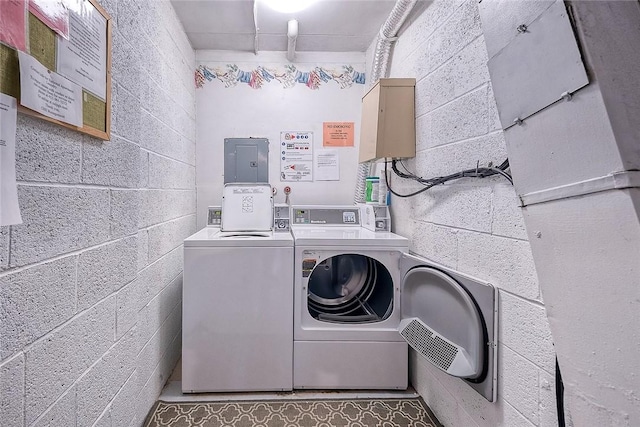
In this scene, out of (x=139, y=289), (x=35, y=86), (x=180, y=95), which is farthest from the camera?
(x=180, y=95)

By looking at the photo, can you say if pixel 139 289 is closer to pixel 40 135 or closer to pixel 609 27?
pixel 40 135

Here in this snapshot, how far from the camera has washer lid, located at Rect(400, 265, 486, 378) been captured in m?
1.31

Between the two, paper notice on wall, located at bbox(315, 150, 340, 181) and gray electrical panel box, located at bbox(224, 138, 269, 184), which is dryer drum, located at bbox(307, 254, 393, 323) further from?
gray electrical panel box, located at bbox(224, 138, 269, 184)

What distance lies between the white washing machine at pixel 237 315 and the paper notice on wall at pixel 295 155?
1083 millimetres

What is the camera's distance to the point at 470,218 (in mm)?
1426

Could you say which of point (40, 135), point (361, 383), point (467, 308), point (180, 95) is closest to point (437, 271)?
point (467, 308)

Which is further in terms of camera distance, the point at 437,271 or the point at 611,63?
the point at 437,271

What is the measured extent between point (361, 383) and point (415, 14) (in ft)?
7.32

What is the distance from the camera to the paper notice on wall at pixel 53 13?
0.79 metres

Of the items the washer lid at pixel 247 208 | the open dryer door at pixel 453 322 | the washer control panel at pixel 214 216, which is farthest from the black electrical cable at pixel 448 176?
the washer control panel at pixel 214 216

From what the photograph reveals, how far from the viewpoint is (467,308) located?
53.1 inches

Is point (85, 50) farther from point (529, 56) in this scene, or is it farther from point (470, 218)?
point (470, 218)

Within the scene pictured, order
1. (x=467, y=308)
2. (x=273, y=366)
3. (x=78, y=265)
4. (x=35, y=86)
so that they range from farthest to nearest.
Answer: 1. (x=273, y=366)
2. (x=467, y=308)
3. (x=78, y=265)
4. (x=35, y=86)

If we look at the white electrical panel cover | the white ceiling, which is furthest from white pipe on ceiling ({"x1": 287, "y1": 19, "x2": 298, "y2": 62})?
the white electrical panel cover
